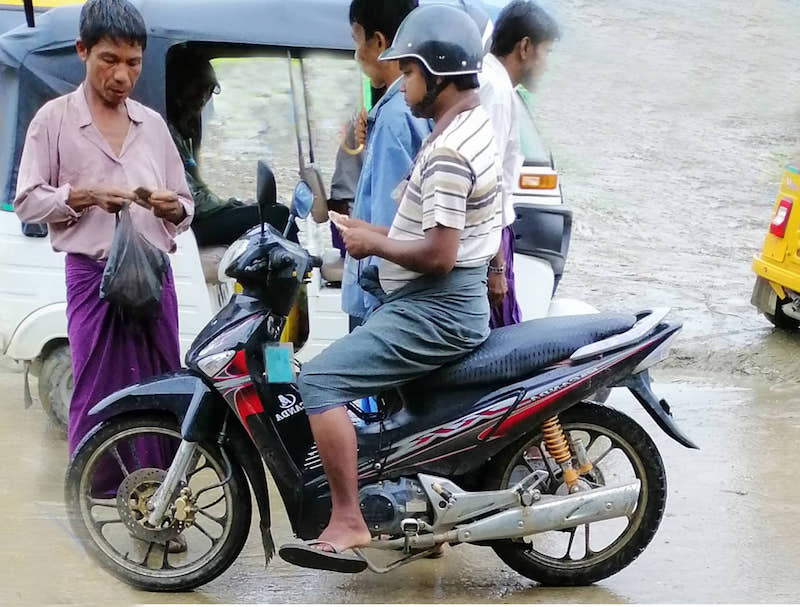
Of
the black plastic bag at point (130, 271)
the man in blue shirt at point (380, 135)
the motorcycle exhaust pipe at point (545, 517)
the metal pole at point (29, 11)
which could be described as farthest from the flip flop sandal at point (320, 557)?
the metal pole at point (29, 11)

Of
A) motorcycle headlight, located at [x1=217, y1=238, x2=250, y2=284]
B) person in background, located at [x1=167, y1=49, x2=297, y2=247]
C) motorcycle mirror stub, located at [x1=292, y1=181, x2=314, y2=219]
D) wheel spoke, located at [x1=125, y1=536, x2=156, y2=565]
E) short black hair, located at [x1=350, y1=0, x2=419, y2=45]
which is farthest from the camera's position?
person in background, located at [x1=167, y1=49, x2=297, y2=247]

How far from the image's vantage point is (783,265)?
7094 millimetres

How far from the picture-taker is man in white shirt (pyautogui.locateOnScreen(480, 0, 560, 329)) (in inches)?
163

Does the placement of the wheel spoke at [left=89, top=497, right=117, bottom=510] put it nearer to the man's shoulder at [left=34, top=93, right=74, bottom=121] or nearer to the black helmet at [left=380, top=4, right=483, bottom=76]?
the man's shoulder at [left=34, top=93, right=74, bottom=121]

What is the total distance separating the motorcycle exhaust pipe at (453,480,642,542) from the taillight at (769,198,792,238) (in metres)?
3.71

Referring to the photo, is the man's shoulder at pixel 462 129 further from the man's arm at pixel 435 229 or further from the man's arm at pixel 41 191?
the man's arm at pixel 41 191

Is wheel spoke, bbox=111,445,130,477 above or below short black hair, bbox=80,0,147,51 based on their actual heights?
below

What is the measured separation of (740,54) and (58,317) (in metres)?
11.2

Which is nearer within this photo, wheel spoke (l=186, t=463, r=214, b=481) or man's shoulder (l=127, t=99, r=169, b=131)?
wheel spoke (l=186, t=463, r=214, b=481)

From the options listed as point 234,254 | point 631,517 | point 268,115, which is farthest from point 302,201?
point 268,115

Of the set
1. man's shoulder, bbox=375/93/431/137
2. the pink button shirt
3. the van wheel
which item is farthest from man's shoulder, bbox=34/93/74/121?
the van wheel

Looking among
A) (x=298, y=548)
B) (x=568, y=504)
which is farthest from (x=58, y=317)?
(x=568, y=504)

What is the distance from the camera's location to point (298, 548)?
3637mm

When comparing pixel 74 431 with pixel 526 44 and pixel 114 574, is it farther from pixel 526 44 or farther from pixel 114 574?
pixel 526 44
